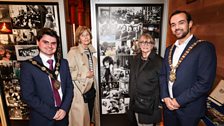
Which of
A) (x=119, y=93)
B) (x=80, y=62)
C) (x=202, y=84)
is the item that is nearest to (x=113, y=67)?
(x=119, y=93)

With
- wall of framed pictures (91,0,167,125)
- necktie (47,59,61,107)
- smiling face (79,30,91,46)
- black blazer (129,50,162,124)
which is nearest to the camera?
necktie (47,59,61,107)

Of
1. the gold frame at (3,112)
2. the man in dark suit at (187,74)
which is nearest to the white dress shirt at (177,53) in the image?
the man in dark suit at (187,74)

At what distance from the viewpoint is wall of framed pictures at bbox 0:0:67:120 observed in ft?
6.97

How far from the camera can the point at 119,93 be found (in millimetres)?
2701

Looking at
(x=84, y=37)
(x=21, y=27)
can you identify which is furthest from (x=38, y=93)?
(x=21, y=27)

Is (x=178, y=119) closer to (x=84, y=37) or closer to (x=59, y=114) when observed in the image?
(x=59, y=114)

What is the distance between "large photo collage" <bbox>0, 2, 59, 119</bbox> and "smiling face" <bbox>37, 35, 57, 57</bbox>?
2.86ft

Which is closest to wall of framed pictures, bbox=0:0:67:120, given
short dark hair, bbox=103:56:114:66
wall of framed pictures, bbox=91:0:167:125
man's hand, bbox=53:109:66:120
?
wall of framed pictures, bbox=91:0:167:125

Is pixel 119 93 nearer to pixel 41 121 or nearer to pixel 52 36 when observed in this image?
pixel 41 121

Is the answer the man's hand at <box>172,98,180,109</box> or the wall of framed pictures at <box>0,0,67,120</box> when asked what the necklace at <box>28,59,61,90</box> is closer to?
the wall of framed pictures at <box>0,0,67,120</box>

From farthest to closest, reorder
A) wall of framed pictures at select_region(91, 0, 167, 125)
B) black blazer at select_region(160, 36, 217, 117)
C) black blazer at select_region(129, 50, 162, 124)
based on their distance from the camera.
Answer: wall of framed pictures at select_region(91, 0, 167, 125) → black blazer at select_region(129, 50, 162, 124) → black blazer at select_region(160, 36, 217, 117)

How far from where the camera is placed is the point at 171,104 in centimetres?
144

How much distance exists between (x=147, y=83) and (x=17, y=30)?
191cm

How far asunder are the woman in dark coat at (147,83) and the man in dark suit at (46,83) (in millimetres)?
Answer: 759
